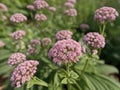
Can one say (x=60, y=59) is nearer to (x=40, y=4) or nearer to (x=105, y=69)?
(x=40, y=4)

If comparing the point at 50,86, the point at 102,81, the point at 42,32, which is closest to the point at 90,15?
the point at 42,32

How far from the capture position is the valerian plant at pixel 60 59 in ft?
11.1

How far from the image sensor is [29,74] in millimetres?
3330

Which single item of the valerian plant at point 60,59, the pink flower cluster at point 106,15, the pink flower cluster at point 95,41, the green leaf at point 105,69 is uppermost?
the pink flower cluster at point 106,15

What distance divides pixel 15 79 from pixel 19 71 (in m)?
0.09

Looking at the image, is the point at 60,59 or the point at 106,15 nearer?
the point at 60,59

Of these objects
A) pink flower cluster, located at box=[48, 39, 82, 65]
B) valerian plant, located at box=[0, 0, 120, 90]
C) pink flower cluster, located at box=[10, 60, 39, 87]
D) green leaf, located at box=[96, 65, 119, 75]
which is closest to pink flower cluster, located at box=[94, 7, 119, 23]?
valerian plant, located at box=[0, 0, 120, 90]

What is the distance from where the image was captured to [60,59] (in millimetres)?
3361

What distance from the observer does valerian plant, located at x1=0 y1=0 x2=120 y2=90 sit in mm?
3377

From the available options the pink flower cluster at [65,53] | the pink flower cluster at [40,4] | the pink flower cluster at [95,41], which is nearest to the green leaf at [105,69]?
the pink flower cluster at [40,4]

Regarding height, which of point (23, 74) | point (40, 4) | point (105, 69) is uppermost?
point (40, 4)

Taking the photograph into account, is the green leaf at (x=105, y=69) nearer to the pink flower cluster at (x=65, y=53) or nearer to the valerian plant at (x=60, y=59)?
the valerian plant at (x=60, y=59)

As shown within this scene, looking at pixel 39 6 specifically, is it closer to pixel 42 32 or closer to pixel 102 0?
pixel 42 32

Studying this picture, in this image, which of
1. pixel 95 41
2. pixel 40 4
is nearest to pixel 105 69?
pixel 40 4
